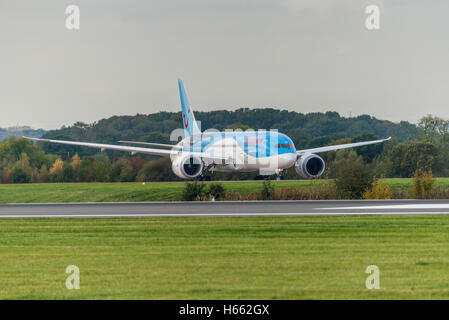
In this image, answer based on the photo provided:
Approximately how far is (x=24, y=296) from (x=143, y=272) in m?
2.81

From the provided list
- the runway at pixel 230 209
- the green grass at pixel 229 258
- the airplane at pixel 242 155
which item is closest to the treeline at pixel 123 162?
the airplane at pixel 242 155

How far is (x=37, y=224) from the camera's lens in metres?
27.7

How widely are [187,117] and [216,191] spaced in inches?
913

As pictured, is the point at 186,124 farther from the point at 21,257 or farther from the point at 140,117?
the point at 21,257

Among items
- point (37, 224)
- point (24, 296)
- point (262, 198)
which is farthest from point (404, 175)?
point (24, 296)

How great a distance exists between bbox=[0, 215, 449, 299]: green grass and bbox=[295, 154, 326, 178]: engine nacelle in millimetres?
26950

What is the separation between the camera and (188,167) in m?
55.1

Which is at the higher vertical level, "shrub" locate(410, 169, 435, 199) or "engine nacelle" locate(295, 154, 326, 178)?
"engine nacelle" locate(295, 154, 326, 178)

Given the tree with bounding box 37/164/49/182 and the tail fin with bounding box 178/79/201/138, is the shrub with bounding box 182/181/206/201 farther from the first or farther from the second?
the tree with bounding box 37/164/49/182

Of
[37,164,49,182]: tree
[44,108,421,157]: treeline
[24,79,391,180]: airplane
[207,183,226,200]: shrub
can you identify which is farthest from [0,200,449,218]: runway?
[44,108,421,157]: treeline

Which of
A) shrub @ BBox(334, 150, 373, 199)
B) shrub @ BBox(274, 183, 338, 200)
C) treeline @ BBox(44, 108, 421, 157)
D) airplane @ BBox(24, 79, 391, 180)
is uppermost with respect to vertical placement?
treeline @ BBox(44, 108, 421, 157)

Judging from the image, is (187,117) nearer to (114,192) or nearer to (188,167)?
(188,167)

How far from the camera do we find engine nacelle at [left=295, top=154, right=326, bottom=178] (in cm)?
5466

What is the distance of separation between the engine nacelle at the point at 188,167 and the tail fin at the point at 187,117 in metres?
10.2
